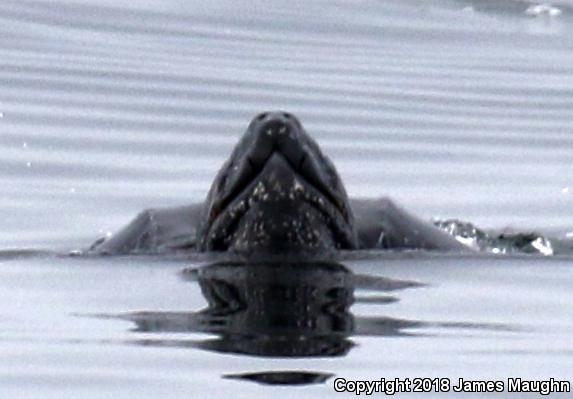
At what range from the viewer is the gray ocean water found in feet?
21.1

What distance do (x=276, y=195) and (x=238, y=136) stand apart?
257 inches

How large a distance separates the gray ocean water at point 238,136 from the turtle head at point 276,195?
0.68 feet

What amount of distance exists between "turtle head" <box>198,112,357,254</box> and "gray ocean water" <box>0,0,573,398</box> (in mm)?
208

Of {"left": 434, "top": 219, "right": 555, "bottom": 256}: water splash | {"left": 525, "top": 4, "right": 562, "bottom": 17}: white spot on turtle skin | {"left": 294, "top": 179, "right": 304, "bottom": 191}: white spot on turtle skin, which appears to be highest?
{"left": 294, "top": 179, "right": 304, "bottom": 191}: white spot on turtle skin

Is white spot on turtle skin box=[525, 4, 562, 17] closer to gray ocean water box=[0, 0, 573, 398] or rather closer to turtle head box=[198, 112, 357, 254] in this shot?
gray ocean water box=[0, 0, 573, 398]

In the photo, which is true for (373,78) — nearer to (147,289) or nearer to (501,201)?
(501,201)

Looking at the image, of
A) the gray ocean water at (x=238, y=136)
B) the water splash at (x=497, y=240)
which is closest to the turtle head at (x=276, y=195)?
the gray ocean water at (x=238, y=136)

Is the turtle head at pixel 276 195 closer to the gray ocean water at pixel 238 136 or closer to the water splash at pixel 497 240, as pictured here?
the gray ocean water at pixel 238 136

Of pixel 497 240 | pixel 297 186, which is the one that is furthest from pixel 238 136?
pixel 297 186

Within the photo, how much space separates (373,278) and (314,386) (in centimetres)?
188

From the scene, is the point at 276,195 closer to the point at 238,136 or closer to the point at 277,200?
the point at 277,200

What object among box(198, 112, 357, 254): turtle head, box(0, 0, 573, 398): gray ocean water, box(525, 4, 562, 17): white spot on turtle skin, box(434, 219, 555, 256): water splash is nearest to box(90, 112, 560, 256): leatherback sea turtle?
box(198, 112, 357, 254): turtle head

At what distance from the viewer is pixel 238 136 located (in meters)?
14.2

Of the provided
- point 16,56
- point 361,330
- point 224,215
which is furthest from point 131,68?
point 361,330
